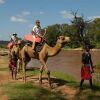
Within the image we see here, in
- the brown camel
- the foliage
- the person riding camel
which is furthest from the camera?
the foliage

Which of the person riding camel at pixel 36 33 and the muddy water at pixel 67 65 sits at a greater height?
the person riding camel at pixel 36 33

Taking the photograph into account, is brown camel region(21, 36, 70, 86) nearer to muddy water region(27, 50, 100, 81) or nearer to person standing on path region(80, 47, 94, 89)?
person standing on path region(80, 47, 94, 89)

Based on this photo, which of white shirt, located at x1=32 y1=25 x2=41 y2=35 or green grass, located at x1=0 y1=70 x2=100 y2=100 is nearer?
green grass, located at x1=0 y1=70 x2=100 y2=100

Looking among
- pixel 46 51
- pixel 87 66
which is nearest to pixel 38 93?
pixel 87 66

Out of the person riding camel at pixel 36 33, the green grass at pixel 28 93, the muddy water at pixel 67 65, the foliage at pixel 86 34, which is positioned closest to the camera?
the green grass at pixel 28 93

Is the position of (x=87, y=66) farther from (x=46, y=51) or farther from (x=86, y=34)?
(x=86, y=34)

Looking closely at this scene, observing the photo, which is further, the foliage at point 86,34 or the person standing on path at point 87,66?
the foliage at point 86,34

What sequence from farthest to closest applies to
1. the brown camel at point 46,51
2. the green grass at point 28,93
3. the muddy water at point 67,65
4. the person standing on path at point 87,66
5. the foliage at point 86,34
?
the foliage at point 86,34
the muddy water at point 67,65
the brown camel at point 46,51
the person standing on path at point 87,66
the green grass at point 28,93

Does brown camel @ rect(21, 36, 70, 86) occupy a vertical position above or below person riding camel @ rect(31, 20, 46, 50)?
below

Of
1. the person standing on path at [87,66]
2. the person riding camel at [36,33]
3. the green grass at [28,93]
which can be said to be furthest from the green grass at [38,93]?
the person riding camel at [36,33]

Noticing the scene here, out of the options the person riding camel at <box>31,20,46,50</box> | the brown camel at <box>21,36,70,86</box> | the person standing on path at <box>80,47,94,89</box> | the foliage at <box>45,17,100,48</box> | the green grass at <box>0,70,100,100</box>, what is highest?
the foliage at <box>45,17,100,48</box>

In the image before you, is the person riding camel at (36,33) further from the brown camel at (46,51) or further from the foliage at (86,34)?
the foliage at (86,34)

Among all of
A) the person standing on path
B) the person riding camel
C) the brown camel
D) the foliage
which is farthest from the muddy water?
the foliage

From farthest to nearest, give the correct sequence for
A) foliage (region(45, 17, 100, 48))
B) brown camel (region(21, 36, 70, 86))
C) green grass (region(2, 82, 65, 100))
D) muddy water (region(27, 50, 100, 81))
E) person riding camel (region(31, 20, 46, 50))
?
1. foliage (region(45, 17, 100, 48))
2. muddy water (region(27, 50, 100, 81))
3. person riding camel (region(31, 20, 46, 50))
4. brown camel (region(21, 36, 70, 86))
5. green grass (region(2, 82, 65, 100))
